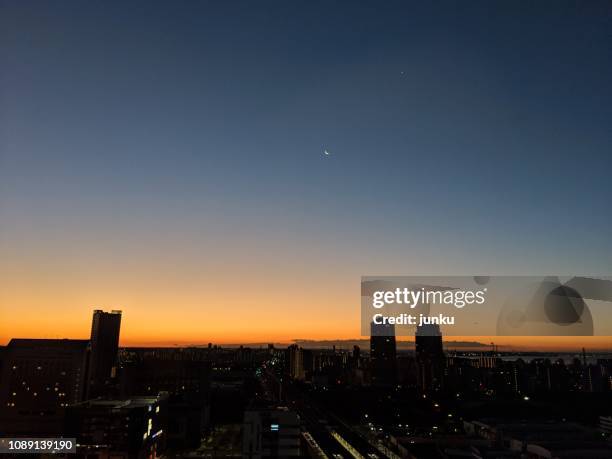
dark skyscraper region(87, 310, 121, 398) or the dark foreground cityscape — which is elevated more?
dark skyscraper region(87, 310, 121, 398)

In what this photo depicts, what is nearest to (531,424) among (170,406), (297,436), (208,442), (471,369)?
(297,436)

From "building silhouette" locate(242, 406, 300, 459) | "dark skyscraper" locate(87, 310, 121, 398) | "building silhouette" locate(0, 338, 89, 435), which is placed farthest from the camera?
"dark skyscraper" locate(87, 310, 121, 398)

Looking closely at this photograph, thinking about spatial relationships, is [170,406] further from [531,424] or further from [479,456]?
[531,424]

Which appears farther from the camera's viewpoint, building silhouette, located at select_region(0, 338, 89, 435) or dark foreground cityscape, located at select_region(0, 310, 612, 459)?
building silhouette, located at select_region(0, 338, 89, 435)

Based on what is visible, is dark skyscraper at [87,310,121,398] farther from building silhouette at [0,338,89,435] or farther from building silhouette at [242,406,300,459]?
building silhouette at [242,406,300,459]

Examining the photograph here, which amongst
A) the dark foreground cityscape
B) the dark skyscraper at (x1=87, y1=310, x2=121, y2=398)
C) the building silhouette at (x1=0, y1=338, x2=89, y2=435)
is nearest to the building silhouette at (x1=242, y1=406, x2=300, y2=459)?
the dark foreground cityscape

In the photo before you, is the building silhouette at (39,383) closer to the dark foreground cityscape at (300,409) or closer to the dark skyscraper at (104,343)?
the dark foreground cityscape at (300,409)
